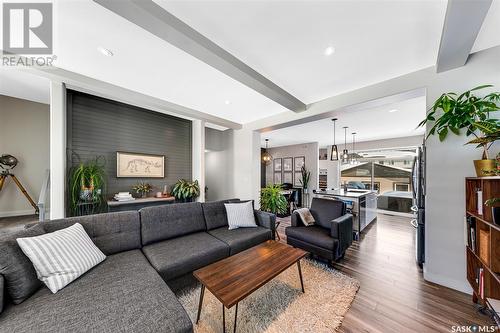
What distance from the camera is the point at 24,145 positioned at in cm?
396

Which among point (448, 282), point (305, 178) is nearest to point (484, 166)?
point (448, 282)

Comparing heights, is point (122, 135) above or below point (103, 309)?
above

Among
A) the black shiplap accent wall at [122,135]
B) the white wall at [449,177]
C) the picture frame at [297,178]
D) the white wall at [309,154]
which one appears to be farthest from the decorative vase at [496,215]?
the picture frame at [297,178]

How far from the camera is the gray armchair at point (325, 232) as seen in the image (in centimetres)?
240

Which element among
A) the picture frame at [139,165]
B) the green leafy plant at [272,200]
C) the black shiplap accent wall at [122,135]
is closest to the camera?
the black shiplap accent wall at [122,135]

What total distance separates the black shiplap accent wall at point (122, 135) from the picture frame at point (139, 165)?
0.32 ft

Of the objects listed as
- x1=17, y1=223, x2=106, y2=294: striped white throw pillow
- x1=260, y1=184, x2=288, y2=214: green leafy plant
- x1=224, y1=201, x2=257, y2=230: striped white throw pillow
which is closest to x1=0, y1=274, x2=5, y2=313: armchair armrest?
x1=17, y1=223, x2=106, y2=294: striped white throw pillow

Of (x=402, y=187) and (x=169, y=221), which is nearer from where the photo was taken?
(x=169, y=221)

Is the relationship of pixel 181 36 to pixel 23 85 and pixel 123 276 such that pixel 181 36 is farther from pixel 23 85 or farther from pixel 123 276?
pixel 23 85

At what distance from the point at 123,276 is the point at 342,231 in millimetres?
2619

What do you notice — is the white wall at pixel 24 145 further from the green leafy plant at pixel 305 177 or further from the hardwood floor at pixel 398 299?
the green leafy plant at pixel 305 177

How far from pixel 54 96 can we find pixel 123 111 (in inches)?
47.1

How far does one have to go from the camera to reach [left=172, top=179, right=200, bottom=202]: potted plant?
4.00 m

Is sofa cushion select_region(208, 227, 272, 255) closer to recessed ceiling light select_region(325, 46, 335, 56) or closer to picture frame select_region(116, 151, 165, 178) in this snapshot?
picture frame select_region(116, 151, 165, 178)
